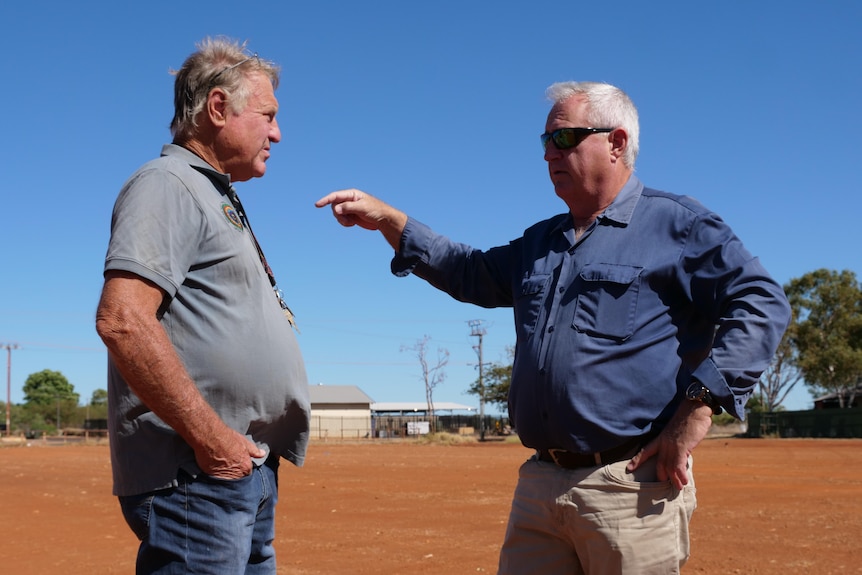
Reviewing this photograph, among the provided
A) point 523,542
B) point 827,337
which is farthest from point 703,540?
point 827,337

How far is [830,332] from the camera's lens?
5947cm

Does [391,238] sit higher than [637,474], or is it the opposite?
[391,238]

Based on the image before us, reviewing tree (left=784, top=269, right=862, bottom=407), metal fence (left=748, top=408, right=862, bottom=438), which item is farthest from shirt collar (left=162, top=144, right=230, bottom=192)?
tree (left=784, top=269, right=862, bottom=407)

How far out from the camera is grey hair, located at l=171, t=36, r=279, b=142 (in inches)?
121

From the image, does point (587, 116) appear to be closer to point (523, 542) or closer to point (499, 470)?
point (523, 542)

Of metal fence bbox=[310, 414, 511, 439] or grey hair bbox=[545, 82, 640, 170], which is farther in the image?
metal fence bbox=[310, 414, 511, 439]

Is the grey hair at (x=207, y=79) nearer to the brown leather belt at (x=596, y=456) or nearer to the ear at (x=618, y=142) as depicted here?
the ear at (x=618, y=142)

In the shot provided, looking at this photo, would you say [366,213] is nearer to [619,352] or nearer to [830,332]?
[619,352]

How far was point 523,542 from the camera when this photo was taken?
11.2 ft

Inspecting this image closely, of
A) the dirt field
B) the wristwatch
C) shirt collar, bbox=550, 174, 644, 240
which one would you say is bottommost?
the dirt field

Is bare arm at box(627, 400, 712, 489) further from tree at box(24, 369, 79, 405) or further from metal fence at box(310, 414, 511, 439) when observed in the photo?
tree at box(24, 369, 79, 405)

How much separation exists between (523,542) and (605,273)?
1.07 metres

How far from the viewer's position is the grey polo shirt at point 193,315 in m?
2.68

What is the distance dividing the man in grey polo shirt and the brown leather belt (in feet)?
3.21
